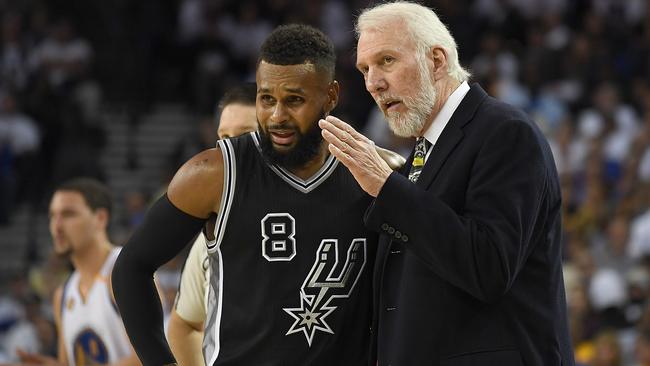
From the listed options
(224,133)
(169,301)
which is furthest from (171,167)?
(224,133)

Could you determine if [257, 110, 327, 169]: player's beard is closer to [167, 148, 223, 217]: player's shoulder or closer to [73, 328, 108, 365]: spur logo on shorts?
[167, 148, 223, 217]: player's shoulder

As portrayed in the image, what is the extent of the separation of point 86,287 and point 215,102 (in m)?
8.76

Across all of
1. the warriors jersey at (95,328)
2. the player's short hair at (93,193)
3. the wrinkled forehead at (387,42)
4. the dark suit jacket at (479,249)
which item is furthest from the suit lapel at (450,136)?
the player's short hair at (93,193)

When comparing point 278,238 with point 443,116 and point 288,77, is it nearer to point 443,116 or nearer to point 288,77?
point 288,77

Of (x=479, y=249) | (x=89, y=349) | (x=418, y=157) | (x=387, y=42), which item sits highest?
(x=387, y=42)

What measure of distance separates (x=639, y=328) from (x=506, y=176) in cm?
601

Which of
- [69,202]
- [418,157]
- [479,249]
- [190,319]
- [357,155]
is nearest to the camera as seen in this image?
[479,249]

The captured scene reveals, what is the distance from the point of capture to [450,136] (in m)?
3.63

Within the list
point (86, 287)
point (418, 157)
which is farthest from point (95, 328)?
point (418, 157)

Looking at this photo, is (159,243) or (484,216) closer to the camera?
(484,216)

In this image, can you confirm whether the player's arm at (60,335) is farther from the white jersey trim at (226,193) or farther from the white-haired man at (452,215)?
the white-haired man at (452,215)

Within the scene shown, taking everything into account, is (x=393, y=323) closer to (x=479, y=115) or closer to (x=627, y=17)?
(x=479, y=115)

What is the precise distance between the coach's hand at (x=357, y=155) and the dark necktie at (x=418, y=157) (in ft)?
0.98

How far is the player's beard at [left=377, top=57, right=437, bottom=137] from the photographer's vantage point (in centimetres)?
366
